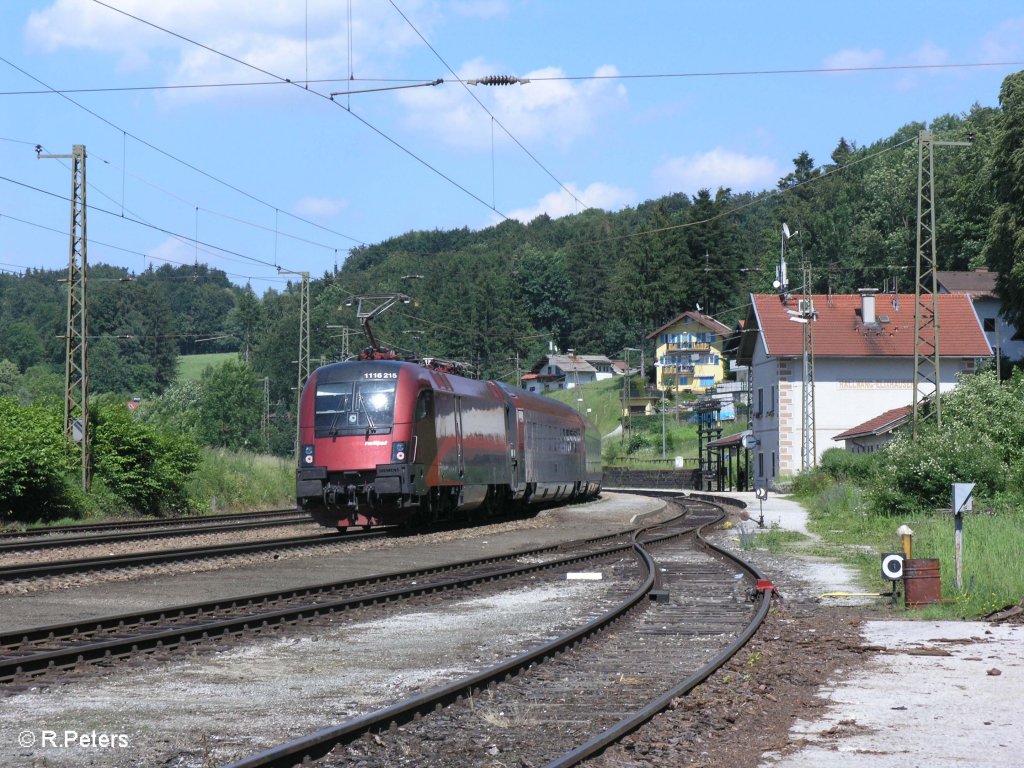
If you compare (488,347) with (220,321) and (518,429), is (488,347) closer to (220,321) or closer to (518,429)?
(220,321)

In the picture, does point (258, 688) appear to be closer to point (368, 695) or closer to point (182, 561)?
point (368, 695)

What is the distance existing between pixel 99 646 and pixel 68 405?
2317 centimetres

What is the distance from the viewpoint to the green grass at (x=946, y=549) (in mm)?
14078

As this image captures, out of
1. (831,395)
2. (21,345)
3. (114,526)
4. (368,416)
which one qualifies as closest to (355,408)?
(368,416)

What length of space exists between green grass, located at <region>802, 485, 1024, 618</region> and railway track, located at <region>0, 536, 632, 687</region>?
5948mm

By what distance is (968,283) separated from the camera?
8600 centimetres

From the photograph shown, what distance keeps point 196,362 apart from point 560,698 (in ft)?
510

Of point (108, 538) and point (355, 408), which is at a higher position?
point (355, 408)

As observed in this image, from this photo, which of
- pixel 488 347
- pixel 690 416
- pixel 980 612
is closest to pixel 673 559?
pixel 980 612

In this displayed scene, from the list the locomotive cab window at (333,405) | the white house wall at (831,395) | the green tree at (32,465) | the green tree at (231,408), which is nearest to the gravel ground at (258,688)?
the locomotive cab window at (333,405)

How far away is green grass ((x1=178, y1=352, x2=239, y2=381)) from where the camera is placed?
151m

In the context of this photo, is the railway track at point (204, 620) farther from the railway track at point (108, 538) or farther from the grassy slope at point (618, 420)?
the grassy slope at point (618, 420)

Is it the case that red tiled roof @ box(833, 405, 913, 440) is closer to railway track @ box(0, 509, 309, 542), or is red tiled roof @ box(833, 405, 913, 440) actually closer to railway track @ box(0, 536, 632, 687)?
railway track @ box(0, 509, 309, 542)

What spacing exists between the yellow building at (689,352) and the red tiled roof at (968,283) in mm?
34674
